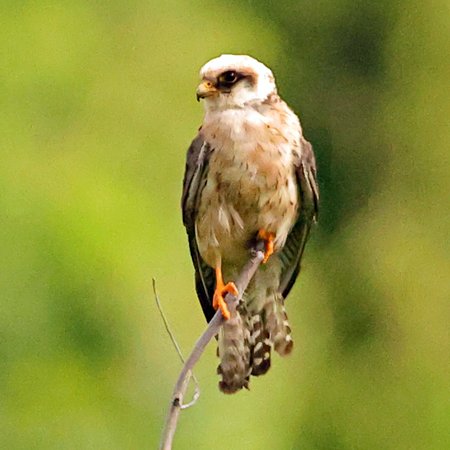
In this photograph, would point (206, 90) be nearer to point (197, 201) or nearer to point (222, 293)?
point (197, 201)

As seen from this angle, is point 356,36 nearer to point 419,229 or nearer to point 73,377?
point 419,229

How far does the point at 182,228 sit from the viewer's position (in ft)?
23.1

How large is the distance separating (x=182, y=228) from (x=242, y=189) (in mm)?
3298

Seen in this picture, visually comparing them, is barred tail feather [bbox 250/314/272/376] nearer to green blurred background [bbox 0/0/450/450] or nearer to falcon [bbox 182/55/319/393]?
falcon [bbox 182/55/319/393]

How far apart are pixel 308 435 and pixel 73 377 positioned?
9.66 ft

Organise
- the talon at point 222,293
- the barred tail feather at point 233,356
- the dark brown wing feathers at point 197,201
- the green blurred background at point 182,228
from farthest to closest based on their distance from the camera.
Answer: the green blurred background at point 182,228
the barred tail feather at point 233,356
the dark brown wing feathers at point 197,201
the talon at point 222,293

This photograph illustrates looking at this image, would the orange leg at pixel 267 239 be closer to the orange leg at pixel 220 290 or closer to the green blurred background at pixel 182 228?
the orange leg at pixel 220 290

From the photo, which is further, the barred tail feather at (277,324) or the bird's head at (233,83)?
the barred tail feather at (277,324)

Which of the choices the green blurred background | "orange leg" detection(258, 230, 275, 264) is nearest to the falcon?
"orange leg" detection(258, 230, 275, 264)

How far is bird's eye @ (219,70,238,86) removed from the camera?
3.78 m

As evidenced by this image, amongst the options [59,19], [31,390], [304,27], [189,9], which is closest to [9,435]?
[31,390]

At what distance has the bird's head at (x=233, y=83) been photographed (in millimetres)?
3771

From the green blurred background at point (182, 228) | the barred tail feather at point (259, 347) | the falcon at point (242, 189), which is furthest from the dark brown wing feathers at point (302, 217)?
the green blurred background at point (182, 228)

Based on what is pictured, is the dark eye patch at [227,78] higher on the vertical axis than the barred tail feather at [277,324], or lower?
higher
